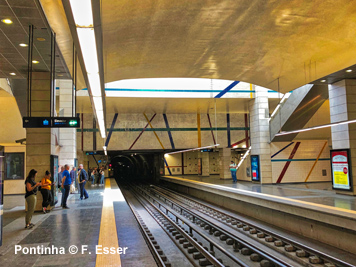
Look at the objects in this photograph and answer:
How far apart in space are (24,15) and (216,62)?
5286 millimetres

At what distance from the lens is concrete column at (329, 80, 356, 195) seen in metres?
10.4

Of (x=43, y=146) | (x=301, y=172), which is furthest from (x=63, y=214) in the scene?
(x=301, y=172)

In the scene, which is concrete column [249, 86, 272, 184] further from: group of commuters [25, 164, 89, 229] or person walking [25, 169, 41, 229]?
person walking [25, 169, 41, 229]

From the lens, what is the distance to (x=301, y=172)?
17.3 m

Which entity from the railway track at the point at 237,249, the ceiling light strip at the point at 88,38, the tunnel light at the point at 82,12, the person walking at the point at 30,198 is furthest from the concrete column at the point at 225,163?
the tunnel light at the point at 82,12

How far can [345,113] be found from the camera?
34.9 ft

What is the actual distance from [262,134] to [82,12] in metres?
14.1

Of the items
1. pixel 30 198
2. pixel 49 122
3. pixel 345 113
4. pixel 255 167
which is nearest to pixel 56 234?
pixel 30 198

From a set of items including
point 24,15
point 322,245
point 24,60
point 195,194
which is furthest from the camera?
point 195,194

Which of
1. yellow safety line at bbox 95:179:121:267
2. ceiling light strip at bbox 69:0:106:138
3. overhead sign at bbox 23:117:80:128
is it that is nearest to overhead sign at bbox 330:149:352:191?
yellow safety line at bbox 95:179:121:267

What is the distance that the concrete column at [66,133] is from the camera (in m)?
15.6

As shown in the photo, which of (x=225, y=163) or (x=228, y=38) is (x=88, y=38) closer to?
(x=228, y=38)

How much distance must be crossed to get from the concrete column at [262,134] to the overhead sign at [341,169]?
5.05 metres

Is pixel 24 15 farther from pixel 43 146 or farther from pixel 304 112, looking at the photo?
pixel 304 112
